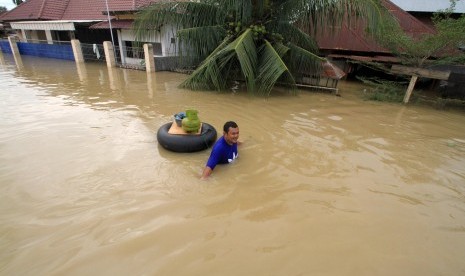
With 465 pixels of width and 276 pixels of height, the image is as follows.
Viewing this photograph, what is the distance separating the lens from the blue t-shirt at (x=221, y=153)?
428 centimetres

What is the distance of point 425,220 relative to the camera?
3.57m

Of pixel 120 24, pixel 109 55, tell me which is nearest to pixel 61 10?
pixel 120 24

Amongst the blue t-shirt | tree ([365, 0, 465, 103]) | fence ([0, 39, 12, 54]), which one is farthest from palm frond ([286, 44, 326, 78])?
fence ([0, 39, 12, 54])

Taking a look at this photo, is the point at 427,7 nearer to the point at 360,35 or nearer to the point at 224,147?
the point at 360,35

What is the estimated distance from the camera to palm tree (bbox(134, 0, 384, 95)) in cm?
874

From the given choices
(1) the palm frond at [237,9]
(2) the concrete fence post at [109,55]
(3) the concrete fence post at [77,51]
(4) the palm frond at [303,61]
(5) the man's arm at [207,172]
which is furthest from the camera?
(3) the concrete fence post at [77,51]

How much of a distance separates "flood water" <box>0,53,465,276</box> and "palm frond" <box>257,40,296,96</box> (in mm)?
1647

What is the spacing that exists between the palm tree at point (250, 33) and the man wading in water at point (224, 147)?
4.53 metres

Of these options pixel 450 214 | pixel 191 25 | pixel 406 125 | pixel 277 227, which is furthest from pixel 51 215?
pixel 191 25

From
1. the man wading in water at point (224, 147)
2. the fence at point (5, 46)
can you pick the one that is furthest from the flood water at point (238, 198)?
the fence at point (5, 46)

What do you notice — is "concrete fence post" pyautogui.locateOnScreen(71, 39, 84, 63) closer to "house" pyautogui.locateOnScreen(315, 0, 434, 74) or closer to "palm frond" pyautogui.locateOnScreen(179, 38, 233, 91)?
"palm frond" pyautogui.locateOnScreen(179, 38, 233, 91)

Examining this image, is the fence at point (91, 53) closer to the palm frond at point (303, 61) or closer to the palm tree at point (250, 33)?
the palm tree at point (250, 33)

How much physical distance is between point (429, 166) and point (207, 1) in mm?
8713

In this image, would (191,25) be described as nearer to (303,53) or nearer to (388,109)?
(303,53)
